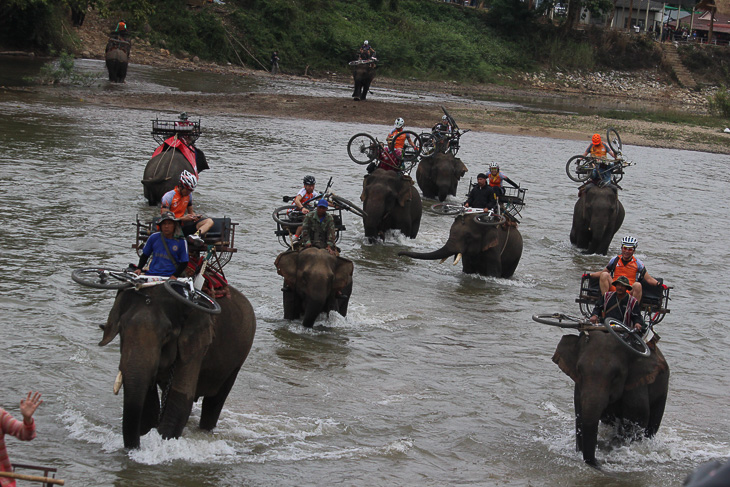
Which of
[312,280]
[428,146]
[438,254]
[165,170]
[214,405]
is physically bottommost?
[214,405]

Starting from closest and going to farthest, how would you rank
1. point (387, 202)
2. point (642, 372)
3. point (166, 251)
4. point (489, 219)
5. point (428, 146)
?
point (166, 251) → point (642, 372) → point (489, 219) → point (387, 202) → point (428, 146)

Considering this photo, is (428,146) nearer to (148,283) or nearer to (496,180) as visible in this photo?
(496,180)

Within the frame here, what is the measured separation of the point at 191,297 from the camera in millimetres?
7867

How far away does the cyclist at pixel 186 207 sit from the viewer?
29.6 feet

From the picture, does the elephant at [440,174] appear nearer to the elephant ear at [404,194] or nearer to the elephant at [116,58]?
the elephant ear at [404,194]

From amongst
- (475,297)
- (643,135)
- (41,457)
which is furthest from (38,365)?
(643,135)

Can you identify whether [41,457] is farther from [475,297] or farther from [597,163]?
[597,163]

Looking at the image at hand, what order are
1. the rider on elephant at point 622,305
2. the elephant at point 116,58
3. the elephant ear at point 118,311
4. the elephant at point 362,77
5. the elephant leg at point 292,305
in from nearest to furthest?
1. the elephant ear at point 118,311
2. the rider on elephant at point 622,305
3. the elephant leg at point 292,305
4. the elephant at point 116,58
5. the elephant at point 362,77

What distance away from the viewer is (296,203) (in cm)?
1427

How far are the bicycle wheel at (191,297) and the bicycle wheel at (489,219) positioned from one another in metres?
8.39

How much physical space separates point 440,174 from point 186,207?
43.9ft

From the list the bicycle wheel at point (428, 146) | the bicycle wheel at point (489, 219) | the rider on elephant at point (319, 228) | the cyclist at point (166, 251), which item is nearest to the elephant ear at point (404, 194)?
the bicycle wheel at point (489, 219)

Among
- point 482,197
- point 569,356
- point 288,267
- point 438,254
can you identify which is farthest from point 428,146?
point 569,356

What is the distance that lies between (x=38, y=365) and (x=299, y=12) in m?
47.9
